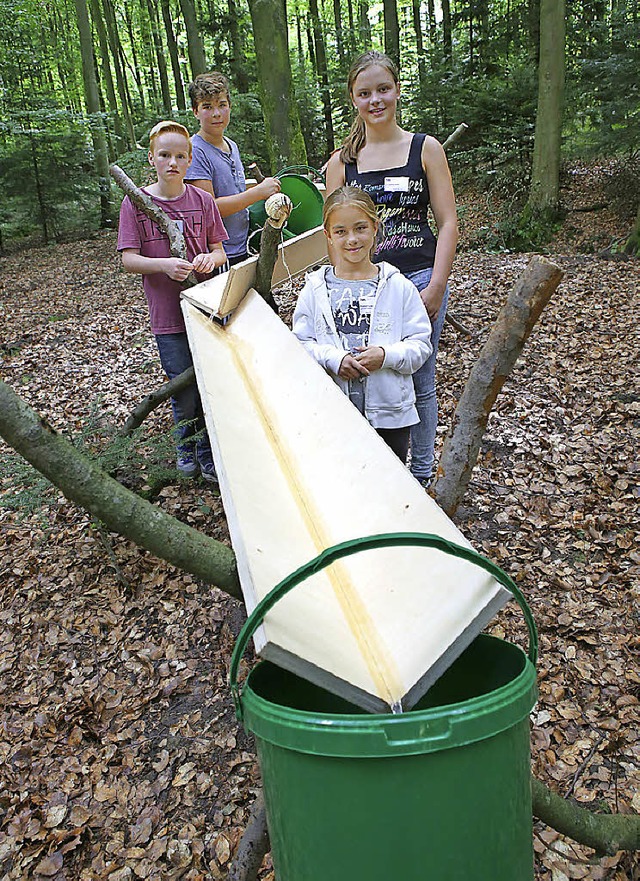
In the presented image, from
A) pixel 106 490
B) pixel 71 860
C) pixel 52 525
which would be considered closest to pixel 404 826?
pixel 106 490

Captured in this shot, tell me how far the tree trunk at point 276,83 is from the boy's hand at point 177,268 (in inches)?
216

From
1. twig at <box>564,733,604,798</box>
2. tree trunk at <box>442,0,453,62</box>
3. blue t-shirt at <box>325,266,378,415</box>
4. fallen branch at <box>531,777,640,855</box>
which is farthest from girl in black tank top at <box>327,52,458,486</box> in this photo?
tree trunk at <box>442,0,453,62</box>

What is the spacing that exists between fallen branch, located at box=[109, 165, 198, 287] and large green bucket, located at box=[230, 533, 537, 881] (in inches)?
103

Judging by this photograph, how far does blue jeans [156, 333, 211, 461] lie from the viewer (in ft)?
12.0

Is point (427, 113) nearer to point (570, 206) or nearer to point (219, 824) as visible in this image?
point (570, 206)

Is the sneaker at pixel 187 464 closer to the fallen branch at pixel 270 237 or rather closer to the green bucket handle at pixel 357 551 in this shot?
the fallen branch at pixel 270 237

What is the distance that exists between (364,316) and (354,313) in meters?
0.04

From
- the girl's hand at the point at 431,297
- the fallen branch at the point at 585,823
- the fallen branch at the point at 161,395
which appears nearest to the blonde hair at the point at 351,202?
the girl's hand at the point at 431,297

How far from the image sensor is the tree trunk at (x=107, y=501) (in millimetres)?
1347

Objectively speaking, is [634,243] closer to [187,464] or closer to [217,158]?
[217,158]

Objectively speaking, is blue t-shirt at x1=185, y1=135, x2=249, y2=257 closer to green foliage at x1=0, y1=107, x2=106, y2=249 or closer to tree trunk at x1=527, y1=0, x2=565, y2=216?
tree trunk at x1=527, y1=0, x2=565, y2=216

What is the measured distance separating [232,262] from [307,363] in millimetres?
2189

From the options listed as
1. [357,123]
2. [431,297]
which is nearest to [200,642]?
[431,297]

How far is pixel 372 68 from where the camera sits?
9.02 feet
